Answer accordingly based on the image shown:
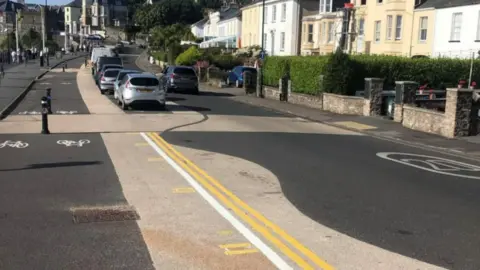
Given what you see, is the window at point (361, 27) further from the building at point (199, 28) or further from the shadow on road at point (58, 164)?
the building at point (199, 28)

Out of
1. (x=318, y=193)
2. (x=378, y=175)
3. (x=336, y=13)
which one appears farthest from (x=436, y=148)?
(x=336, y=13)

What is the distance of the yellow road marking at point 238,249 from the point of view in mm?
6129

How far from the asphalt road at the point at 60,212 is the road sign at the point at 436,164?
6.70 metres

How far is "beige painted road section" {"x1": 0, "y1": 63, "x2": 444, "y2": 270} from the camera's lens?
5949 mm

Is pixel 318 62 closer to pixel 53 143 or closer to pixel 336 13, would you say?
pixel 53 143

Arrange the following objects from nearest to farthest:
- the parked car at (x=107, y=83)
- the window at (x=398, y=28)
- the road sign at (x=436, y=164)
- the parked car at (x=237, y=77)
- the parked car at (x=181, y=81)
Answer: the road sign at (x=436, y=164) < the parked car at (x=107, y=83) < the parked car at (x=181, y=81) < the window at (x=398, y=28) < the parked car at (x=237, y=77)

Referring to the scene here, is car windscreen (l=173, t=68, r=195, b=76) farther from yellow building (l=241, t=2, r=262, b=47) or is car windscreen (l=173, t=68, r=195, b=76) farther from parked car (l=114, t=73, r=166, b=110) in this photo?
yellow building (l=241, t=2, r=262, b=47)

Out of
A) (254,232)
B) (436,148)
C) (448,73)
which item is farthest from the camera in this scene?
(448,73)

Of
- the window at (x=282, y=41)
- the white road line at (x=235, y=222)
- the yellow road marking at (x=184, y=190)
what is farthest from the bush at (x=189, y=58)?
the yellow road marking at (x=184, y=190)

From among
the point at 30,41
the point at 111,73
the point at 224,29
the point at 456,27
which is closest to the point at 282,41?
the point at 456,27

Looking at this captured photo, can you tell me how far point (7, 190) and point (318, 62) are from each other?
18946 mm

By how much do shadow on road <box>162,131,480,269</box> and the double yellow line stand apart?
789 millimetres

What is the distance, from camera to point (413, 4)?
130 ft

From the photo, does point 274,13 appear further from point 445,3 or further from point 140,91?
point 140,91
